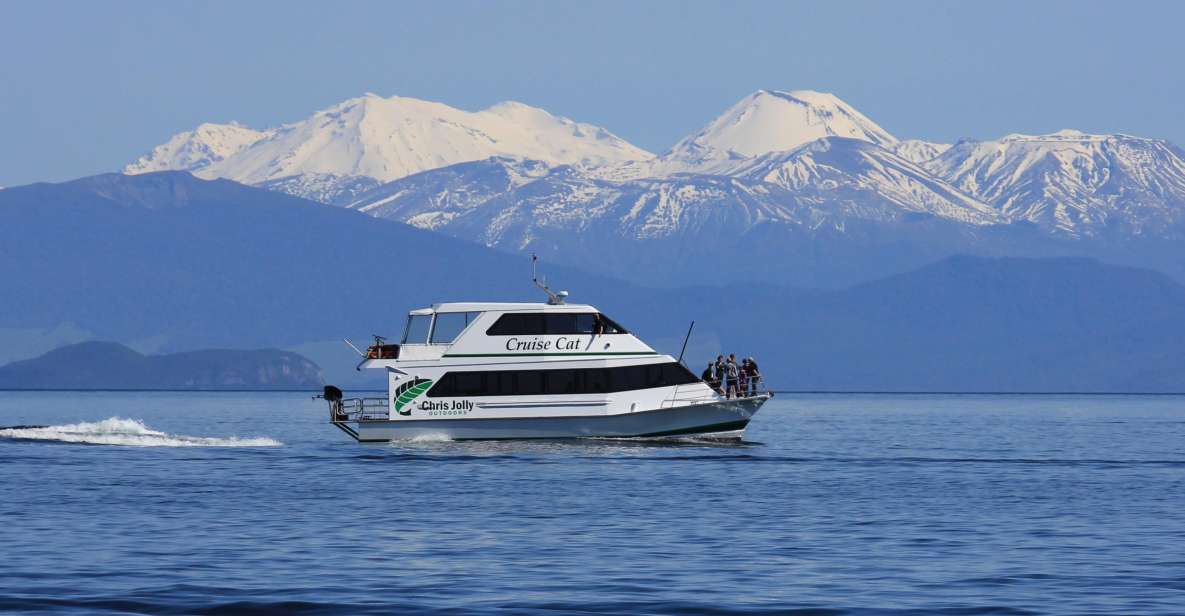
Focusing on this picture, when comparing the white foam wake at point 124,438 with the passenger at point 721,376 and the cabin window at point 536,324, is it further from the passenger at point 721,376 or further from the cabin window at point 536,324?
the passenger at point 721,376

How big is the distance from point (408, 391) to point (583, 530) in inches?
1042

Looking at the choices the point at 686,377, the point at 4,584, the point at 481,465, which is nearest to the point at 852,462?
the point at 686,377

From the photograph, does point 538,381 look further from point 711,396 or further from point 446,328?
point 711,396

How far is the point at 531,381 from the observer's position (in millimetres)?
68000

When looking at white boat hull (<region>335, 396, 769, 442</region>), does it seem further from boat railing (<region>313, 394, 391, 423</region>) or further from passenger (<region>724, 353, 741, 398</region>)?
passenger (<region>724, 353, 741, 398</region>)

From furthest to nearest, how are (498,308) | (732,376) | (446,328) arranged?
1. (732,376)
2. (446,328)
3. (498,308)

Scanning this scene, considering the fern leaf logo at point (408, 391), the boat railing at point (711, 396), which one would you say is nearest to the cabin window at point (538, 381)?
the fern leaf logo at point (408, 391)

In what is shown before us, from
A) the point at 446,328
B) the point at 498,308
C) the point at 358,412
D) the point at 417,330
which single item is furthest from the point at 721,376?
the point at 358,412

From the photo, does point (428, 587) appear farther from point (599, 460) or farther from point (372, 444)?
point (372, 444)

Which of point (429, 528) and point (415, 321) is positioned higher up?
point (415, 321)

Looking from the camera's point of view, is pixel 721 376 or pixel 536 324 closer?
pixel 536 324

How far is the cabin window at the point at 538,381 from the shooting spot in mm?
67875

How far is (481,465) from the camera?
61.2 metres

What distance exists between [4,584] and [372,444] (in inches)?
1439
